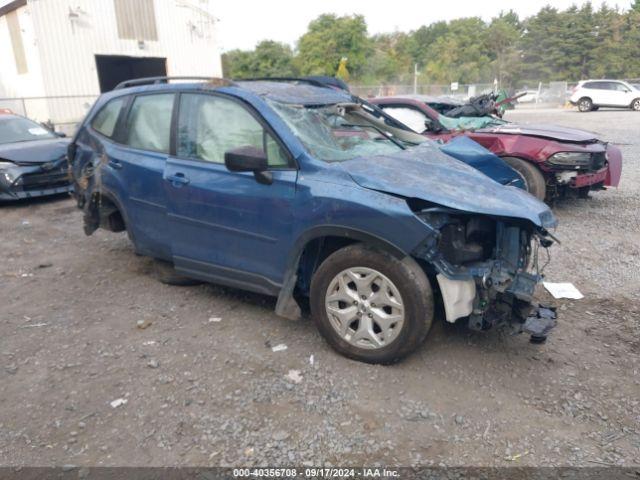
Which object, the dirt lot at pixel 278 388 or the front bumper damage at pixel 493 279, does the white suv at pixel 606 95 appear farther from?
the front bumper damage at pixel 493 279

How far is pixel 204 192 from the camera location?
3854 mm

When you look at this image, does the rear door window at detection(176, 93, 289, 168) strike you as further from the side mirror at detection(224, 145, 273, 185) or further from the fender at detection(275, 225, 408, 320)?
the fender at detection(275, 225, 408, 320)

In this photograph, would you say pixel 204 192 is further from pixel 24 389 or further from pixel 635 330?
pixel 635 330

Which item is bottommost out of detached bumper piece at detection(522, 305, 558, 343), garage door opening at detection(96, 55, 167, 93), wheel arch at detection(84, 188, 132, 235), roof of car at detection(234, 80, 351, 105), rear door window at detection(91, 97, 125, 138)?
detached bumper piece at detection(522, 305, 558, 343)

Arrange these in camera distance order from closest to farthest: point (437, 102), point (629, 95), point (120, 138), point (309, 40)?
1. point (120, 138)
2. point (437, 102)
3. point (629, 95)
4. point (309, 40)

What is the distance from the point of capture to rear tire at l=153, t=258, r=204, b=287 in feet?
15.4

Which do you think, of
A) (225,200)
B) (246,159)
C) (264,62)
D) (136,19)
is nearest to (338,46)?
(264,62)

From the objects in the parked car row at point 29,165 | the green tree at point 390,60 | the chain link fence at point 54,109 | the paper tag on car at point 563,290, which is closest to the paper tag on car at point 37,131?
the parked car row at point 29,165

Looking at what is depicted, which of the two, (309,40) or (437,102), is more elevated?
(309,40)

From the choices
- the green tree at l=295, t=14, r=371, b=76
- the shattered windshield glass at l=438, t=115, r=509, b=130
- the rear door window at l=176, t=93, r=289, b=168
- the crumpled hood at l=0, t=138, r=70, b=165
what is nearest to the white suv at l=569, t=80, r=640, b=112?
the shattered windshield glass at l=438, t=115, r=509, b=130

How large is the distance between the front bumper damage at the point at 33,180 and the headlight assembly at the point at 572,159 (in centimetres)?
717

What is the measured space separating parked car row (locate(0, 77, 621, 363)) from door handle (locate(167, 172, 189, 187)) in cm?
1

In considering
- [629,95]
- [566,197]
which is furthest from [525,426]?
[629,95]

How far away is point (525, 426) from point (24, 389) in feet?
9.97
